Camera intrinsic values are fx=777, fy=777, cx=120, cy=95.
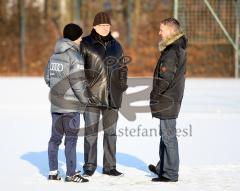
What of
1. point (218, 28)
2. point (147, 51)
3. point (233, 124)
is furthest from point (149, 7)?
point (233, 124)

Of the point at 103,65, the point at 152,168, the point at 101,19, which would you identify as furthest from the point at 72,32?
the point at 152,168

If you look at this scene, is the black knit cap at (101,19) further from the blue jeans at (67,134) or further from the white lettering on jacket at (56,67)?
the blue jeans at (67,134)

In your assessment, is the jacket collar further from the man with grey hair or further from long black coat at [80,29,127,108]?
long black coat at [80,29,127,108]

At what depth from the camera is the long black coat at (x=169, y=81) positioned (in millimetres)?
7773

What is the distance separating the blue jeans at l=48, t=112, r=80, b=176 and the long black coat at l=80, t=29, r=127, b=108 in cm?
58

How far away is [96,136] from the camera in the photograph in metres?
8.45

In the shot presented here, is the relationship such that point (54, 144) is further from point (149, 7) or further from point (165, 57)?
point (149, 7)

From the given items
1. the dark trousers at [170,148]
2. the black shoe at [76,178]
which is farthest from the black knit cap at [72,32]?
the black shoe at [76,178]

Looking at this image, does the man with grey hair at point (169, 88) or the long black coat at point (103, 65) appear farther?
the long black coat at point (103, 65)

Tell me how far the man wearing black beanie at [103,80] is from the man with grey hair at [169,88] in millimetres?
588

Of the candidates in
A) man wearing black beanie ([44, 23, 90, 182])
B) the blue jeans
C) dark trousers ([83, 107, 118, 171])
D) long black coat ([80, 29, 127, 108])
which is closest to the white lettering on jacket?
man wearing black beanie ([44, 23, 90, 182])

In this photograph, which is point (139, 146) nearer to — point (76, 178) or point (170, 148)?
point (170, 148)

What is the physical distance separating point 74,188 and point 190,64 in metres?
18.3

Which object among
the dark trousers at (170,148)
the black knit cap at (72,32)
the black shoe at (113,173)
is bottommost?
the black shoe at (113,173)
